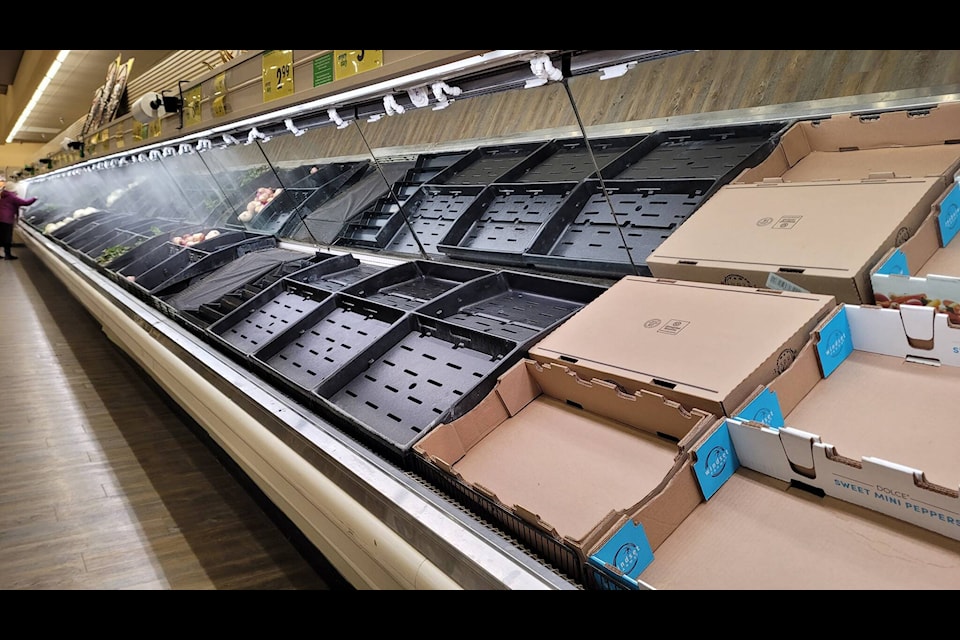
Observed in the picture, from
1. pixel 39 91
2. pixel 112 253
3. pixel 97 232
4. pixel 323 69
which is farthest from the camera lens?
pixel 39 91

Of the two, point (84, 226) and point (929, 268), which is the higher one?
point (84, 226)

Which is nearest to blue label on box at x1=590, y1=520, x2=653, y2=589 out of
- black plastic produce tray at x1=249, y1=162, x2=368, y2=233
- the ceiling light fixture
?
black plastic produce tray at x1=249, y1=162, x2=368, y2=233

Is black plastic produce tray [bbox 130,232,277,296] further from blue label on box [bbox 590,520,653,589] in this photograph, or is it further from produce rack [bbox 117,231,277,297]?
blue label on box [bbox 590,520,653,589]

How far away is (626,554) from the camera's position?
958mm

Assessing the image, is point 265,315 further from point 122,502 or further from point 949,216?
point 949,216

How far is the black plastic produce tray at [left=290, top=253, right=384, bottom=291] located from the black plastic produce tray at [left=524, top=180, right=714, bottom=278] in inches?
36.0

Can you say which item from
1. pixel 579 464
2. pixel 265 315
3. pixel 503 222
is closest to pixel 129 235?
pixel 265 315

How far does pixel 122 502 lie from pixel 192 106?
211 centimetres

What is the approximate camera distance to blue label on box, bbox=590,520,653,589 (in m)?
0.91

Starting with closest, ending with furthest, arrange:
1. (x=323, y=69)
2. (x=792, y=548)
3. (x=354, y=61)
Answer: (x=792, y=548)
(x=354, y=61)
(x=323, y=69)

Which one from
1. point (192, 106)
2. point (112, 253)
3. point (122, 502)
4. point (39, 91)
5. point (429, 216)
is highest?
point (39, 91)

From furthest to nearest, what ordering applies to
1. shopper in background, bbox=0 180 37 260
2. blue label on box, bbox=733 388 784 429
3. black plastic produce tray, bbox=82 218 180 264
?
shopper in background, bbox=0 180 37 260
black plastic produce tray, bbox=82 218 180 264
blue label on box, bbox=733 388 784 429
